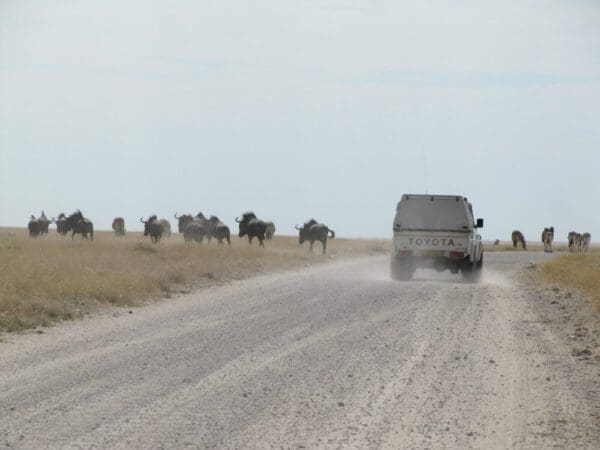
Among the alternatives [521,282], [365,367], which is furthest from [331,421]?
[521,282]

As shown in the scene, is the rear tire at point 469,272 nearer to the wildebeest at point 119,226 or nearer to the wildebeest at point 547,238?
the wildebeest at point 547,238

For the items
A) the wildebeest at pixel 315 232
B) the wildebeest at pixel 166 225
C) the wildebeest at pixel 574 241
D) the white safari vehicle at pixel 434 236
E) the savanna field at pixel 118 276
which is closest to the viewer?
the savanna field at pixel 118 276

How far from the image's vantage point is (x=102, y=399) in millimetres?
9883

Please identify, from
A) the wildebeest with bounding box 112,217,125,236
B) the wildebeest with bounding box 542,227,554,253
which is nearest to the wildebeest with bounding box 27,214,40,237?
the wildebeest with bounding box 112,217,125,236

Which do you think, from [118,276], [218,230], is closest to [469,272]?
[118,276]

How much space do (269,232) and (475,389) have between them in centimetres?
5014

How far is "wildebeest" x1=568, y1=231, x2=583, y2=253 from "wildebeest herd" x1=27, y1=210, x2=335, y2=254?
2039cm

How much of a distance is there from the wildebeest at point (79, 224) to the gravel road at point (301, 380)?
138ft

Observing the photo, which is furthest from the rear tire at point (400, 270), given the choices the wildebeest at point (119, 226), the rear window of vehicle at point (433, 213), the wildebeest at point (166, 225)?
the wildebeest at point (119, 226)

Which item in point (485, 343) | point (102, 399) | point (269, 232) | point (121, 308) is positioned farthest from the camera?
point (269, 232)

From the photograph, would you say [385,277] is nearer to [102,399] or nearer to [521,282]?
[521,282]

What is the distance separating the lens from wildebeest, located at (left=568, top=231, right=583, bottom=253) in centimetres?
6894

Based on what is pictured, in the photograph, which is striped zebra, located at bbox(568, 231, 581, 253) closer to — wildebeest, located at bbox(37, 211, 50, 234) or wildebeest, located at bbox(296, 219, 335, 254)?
wildebeest, located at bbox(296, 219, 335, 254)

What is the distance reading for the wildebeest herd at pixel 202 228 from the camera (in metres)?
50.9
